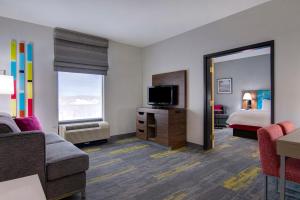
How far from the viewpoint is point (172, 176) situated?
2445 mm

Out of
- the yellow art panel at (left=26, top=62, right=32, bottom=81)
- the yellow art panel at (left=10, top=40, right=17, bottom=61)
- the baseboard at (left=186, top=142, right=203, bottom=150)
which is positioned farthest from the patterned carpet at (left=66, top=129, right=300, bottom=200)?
the yellow art panel at (left=10, top=40, right=17, bottom=61)

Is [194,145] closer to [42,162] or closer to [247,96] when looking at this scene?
[42,162]

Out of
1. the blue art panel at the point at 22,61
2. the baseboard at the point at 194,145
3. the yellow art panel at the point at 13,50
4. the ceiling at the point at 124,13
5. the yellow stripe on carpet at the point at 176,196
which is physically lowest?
the yellow stripe on carpet at the point at 176,196

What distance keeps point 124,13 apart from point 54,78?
2.02 metres

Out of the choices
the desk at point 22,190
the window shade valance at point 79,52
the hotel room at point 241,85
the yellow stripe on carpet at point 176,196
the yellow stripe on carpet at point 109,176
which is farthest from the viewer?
the hotel room at point 241,85

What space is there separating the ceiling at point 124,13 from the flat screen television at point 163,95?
1.32 m

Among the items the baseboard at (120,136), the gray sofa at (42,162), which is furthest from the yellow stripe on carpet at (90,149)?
the gray sofa at (42,162)

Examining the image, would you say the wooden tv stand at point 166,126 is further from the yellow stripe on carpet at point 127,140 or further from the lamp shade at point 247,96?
the lamp shade at point 247,96

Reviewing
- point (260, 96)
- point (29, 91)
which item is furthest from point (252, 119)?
point (29, 91)

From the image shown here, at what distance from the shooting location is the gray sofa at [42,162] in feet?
4.75

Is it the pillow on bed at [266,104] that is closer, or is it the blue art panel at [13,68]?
the blue art panel at [13,68]

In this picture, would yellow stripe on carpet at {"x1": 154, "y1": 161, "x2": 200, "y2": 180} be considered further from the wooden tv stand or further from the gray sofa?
the gray sofa

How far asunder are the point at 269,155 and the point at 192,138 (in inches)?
87.7

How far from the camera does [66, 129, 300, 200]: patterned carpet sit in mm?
2010
